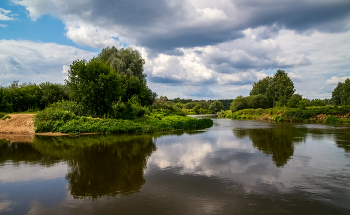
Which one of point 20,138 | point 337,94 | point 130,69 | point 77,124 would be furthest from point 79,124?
point 337,94

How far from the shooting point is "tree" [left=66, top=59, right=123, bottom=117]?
26375 millimetres

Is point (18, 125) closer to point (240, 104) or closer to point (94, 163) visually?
point (94, 163)

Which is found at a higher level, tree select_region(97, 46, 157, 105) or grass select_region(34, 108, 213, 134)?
tree select_region(97, 46, 157, 105)

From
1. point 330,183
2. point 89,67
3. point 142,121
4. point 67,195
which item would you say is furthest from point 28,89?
point 330,183

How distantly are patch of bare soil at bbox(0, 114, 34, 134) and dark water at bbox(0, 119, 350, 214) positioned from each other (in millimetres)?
10879

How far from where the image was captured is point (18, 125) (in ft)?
78.1

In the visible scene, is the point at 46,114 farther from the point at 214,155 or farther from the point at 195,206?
the point at 195,206

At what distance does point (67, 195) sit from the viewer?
23.4 ft

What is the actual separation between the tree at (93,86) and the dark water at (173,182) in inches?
529

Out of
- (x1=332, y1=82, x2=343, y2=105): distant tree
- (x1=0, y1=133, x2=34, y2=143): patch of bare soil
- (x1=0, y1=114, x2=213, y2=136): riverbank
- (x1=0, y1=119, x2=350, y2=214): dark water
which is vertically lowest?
(x1=0, y1=119, x2=350, y2=214): dark water

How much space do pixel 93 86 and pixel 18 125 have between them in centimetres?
887

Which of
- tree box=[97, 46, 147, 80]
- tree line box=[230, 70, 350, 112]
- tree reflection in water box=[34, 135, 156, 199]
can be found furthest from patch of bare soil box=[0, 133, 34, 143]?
tree line box=[230, 70, 350, 112]

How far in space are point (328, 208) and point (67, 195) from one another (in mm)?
7984

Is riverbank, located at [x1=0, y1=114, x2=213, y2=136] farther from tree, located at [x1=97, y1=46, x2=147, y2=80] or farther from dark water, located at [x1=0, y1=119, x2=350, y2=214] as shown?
tree, located at [x1=97, y1=46, x2=147, y2=80]
